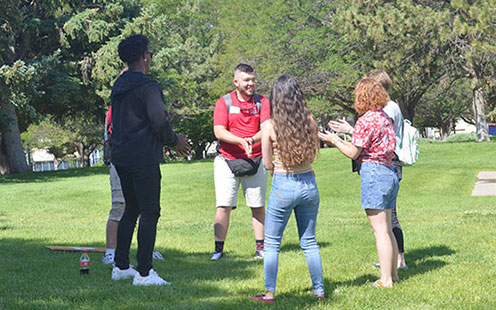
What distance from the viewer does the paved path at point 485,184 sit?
16.7m

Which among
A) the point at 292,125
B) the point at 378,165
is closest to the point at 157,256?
the point at 378,165

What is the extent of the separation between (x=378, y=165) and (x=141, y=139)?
2067mm

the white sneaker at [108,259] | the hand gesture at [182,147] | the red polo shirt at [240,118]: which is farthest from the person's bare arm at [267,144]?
the white sneaker at [108,259]

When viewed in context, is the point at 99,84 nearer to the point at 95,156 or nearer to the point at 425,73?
the point at 425,73

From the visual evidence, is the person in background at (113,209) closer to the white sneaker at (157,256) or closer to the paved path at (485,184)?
the white sneaker at (157,256)

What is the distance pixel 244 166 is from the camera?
7371mm

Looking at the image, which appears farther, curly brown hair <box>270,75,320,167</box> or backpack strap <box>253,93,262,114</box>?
backpack strap <box>253,93,262,114</box>

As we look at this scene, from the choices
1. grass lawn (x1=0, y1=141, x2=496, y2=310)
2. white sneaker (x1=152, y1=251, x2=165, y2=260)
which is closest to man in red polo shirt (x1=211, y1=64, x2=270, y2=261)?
grass lawn (x1=0, y1=141, x2=496, y2=310)

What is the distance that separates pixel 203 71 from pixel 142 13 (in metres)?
19.0

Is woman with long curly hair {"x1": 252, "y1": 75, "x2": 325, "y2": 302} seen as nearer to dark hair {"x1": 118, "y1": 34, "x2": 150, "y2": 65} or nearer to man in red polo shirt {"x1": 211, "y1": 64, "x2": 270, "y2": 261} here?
dark hair {"x1": 118, "y1": 34, "x2": 150, "y2": 65}

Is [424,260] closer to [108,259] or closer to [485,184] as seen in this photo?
[108,259]

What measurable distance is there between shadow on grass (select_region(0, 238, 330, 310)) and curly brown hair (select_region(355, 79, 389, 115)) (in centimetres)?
172

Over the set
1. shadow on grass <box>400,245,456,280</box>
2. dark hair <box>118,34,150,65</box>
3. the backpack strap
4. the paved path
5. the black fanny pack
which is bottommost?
the paved path

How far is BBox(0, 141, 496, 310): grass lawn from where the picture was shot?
17.4 ft
